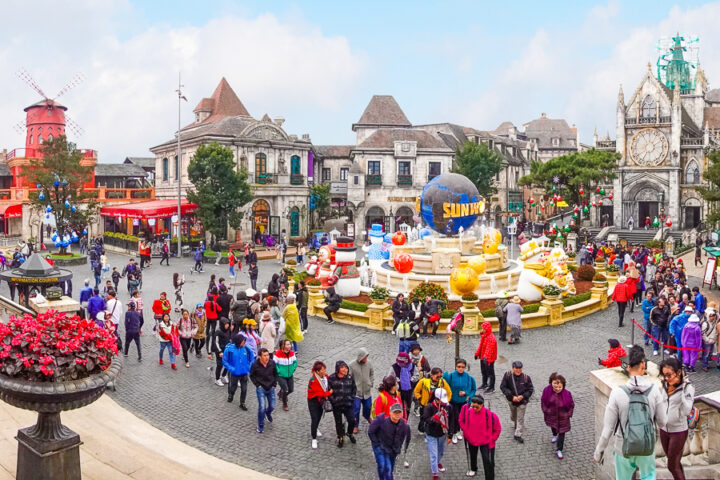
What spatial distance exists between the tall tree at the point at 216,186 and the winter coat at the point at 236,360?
26930 mm

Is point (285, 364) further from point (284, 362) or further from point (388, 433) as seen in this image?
point (388, 433)

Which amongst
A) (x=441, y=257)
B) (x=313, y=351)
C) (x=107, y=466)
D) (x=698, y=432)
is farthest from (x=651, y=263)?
(x=107, y=466)

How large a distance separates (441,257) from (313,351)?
28.9 ft

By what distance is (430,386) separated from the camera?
970 centimetres

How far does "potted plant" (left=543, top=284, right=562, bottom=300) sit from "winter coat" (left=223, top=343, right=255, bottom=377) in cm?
1122

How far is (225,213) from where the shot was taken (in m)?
38.5

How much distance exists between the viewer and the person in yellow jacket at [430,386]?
9.46 metres

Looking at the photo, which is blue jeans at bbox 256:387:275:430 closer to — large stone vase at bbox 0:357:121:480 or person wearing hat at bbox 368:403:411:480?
person wearing hat at bbox 368:403:411:480

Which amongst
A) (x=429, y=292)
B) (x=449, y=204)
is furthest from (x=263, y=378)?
(x=449, y=204)

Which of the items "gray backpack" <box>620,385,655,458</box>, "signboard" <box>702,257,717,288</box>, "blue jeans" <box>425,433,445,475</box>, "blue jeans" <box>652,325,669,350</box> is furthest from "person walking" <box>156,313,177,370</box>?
"signboard" <box>702,257,717,288</box>

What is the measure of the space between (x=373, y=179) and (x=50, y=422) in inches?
1697

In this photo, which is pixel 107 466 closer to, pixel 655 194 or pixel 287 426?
pixel 287 426

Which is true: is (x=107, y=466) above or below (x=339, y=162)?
below

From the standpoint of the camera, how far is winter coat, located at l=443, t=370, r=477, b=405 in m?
9.73
